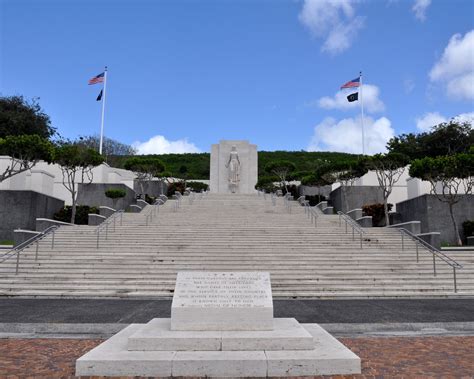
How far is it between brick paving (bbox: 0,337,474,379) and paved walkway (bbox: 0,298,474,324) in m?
1.60

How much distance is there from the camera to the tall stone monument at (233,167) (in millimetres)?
39406

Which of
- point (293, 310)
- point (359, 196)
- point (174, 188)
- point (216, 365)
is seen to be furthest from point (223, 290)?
point (174, 188)

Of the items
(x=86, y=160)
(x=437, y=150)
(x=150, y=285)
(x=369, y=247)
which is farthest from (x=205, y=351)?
(x=437, y=150)

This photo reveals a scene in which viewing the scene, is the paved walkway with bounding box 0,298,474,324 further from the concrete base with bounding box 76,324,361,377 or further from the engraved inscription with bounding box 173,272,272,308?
the concrete base with bounding box 76,324,361,377

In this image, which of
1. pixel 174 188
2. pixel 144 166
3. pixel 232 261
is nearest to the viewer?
pixel 232 261

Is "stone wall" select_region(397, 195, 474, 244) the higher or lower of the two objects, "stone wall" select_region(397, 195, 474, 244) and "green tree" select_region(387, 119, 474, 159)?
the lower

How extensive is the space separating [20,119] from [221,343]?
139 feet

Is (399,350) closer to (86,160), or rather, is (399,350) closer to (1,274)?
A: (1,274)

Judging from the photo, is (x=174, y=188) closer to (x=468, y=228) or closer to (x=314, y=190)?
(x=314, y=190)

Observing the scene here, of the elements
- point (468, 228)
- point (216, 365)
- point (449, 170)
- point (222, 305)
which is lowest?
point (216, 365)

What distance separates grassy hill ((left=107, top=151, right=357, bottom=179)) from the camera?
65.1 meters

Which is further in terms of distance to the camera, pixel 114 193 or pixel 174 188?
pixel 174 188

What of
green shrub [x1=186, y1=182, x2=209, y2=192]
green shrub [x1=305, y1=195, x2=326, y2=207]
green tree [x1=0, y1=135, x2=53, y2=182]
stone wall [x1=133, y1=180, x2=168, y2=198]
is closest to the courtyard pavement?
green tree [x1=0, y1=135, x2=53, y2=182]

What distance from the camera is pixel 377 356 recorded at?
5605 mm
